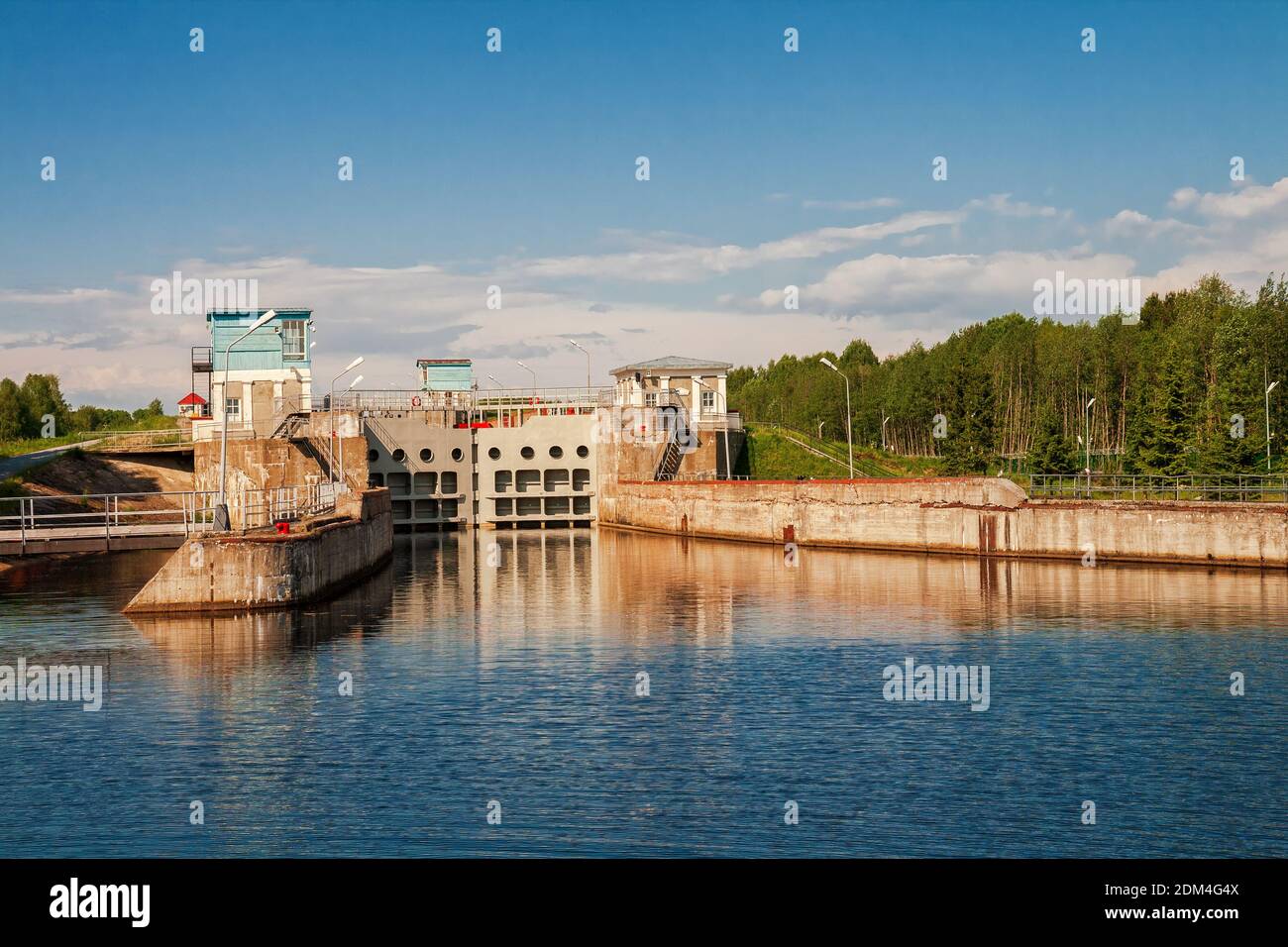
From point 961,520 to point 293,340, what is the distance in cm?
4311

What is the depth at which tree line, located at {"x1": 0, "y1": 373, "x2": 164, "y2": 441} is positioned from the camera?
127m

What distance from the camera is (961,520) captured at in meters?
53.7

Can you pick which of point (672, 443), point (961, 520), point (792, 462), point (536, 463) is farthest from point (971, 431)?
point (536, 463)

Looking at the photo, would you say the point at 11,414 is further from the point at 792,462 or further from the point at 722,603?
the point at 722,603

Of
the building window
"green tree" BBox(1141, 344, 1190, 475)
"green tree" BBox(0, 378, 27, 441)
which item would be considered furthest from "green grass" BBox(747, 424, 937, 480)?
"green tree" BBox(0, 378, 27, 441)

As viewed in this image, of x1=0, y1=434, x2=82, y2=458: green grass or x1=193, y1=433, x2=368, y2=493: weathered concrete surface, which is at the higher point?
x1=0, y1=434, x2=82, y2=458: green grass

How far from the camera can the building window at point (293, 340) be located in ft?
253

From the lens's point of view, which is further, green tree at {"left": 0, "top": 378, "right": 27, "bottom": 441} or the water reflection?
green tree at {"left": 0, "top": 378, "right": 27, "bottom": 441}

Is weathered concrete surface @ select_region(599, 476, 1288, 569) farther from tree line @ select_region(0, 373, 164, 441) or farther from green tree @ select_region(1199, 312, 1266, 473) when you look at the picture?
tree line @ select_region(0, 373, 164, 441)

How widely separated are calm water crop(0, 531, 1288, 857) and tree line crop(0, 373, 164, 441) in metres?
96.0

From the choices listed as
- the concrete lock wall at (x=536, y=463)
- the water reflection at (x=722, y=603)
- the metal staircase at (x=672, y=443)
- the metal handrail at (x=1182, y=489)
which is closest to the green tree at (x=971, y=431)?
the metal handrail at (x=1182, y=489)

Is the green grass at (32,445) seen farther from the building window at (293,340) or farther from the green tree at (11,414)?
the green tree at (11,414)

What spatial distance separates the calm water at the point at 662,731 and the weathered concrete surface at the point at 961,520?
5.78 m
